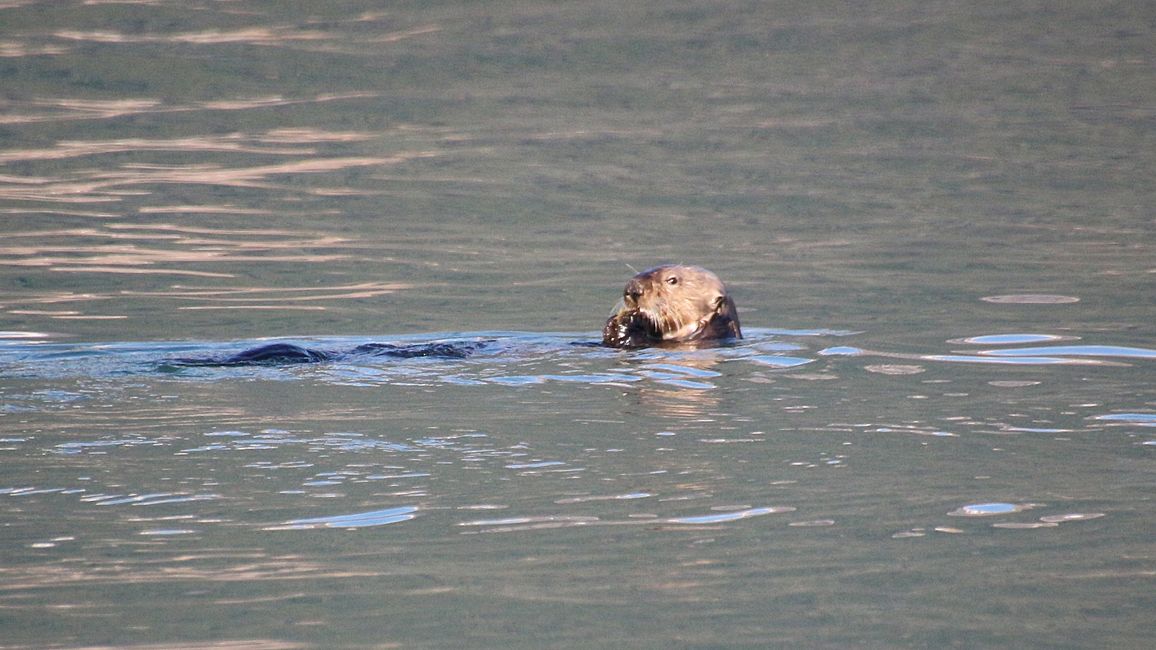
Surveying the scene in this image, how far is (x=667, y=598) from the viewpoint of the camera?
337 cm

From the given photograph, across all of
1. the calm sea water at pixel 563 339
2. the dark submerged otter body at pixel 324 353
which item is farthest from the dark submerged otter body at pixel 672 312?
the dark submerged otter body at pixel 324 353

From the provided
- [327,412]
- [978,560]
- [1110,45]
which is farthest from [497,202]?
[1110,45]

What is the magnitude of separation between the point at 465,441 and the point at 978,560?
186 centimetres

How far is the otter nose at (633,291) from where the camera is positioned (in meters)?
7.16

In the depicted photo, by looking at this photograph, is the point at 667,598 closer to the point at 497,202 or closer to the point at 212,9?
the point at 497,202

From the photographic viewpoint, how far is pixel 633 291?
7.16m

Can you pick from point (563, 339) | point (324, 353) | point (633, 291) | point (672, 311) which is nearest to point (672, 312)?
point (672, 311)

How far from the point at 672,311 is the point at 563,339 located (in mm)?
610

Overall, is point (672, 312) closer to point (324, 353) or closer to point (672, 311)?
point (672, 311)

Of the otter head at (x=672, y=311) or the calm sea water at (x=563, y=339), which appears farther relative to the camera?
the otter head at (x=672, y=311)

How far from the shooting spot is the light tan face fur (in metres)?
7.18

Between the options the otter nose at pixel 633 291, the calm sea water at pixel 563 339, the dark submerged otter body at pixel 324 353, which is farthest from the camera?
the otter nose at pixel 633 291

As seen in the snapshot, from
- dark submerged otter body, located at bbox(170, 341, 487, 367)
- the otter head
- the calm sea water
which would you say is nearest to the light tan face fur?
the otter head

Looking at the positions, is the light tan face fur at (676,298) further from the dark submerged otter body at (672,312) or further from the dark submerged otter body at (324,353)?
the dark submerged otter body at (324,353)
